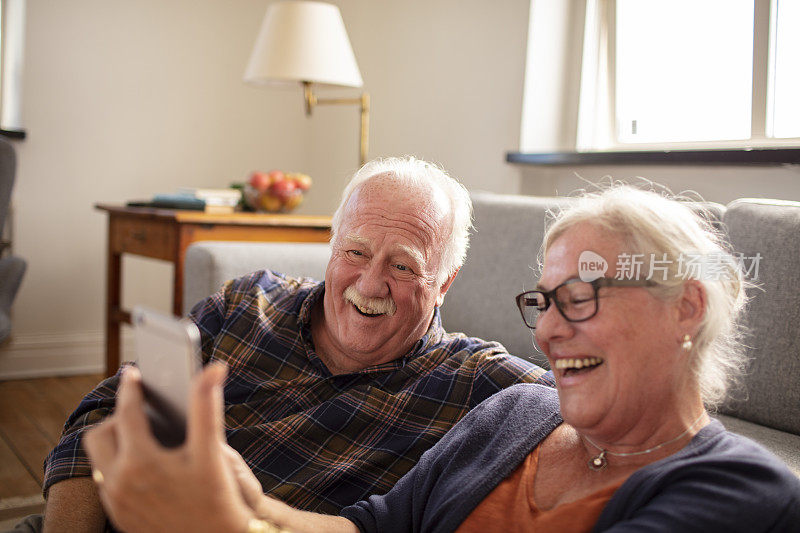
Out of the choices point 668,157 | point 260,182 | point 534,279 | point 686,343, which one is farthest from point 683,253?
point 260,182

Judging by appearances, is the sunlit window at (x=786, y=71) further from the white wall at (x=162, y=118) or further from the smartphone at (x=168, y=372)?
the smartphone at (x=168, y=372)

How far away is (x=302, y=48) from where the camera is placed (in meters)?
2.75

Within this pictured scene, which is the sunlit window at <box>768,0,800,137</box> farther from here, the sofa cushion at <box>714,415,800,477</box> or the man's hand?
the man's hand

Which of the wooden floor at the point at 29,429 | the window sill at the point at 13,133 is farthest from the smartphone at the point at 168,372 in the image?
the window sill at the point at 13,133

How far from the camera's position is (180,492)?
63 cm

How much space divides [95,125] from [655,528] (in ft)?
10.7

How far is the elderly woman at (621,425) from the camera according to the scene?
73 centimetres

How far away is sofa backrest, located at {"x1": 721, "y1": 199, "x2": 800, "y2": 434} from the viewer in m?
1.27

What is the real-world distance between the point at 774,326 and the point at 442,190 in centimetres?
60

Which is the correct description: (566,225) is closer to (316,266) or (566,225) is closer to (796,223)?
(796,223)

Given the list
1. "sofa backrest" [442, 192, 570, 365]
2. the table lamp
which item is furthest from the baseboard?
"sofa backrest" [442, 192, 570, 365]

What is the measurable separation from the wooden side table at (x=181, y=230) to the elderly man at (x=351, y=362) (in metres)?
1.04

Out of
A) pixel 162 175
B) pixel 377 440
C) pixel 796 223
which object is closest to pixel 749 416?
pixel 796 223

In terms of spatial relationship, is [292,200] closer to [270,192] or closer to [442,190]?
[270,192]
